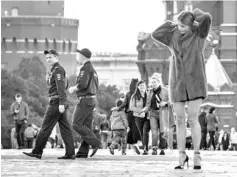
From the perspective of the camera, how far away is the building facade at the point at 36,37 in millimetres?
114438

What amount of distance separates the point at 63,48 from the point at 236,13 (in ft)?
112

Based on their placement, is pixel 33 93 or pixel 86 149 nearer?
pixel 86 149

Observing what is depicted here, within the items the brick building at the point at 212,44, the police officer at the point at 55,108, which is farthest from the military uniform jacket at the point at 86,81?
the brick building at the point at 212,44

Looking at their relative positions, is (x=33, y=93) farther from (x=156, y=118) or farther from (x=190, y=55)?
(x=190, y=55)

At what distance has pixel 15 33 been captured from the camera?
378 ft

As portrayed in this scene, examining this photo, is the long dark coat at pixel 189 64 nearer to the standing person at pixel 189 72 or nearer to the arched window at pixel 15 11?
the standing person at pixel 189 72

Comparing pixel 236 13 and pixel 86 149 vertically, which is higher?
pixel 236 13

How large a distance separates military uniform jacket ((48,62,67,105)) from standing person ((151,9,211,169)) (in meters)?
2.92

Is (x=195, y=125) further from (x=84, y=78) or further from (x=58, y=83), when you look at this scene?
(x=84, y=78)

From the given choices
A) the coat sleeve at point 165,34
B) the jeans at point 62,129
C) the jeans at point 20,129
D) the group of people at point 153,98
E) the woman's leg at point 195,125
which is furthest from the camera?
the jeans at point 20,129

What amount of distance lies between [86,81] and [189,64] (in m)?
3.60

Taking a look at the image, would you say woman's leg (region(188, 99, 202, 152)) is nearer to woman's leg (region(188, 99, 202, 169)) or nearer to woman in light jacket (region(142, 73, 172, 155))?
woman's leg (region(188, 99, 202, 169))

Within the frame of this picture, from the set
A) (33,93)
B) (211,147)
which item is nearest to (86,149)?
(211,147)

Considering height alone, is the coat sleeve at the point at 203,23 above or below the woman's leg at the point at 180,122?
above
